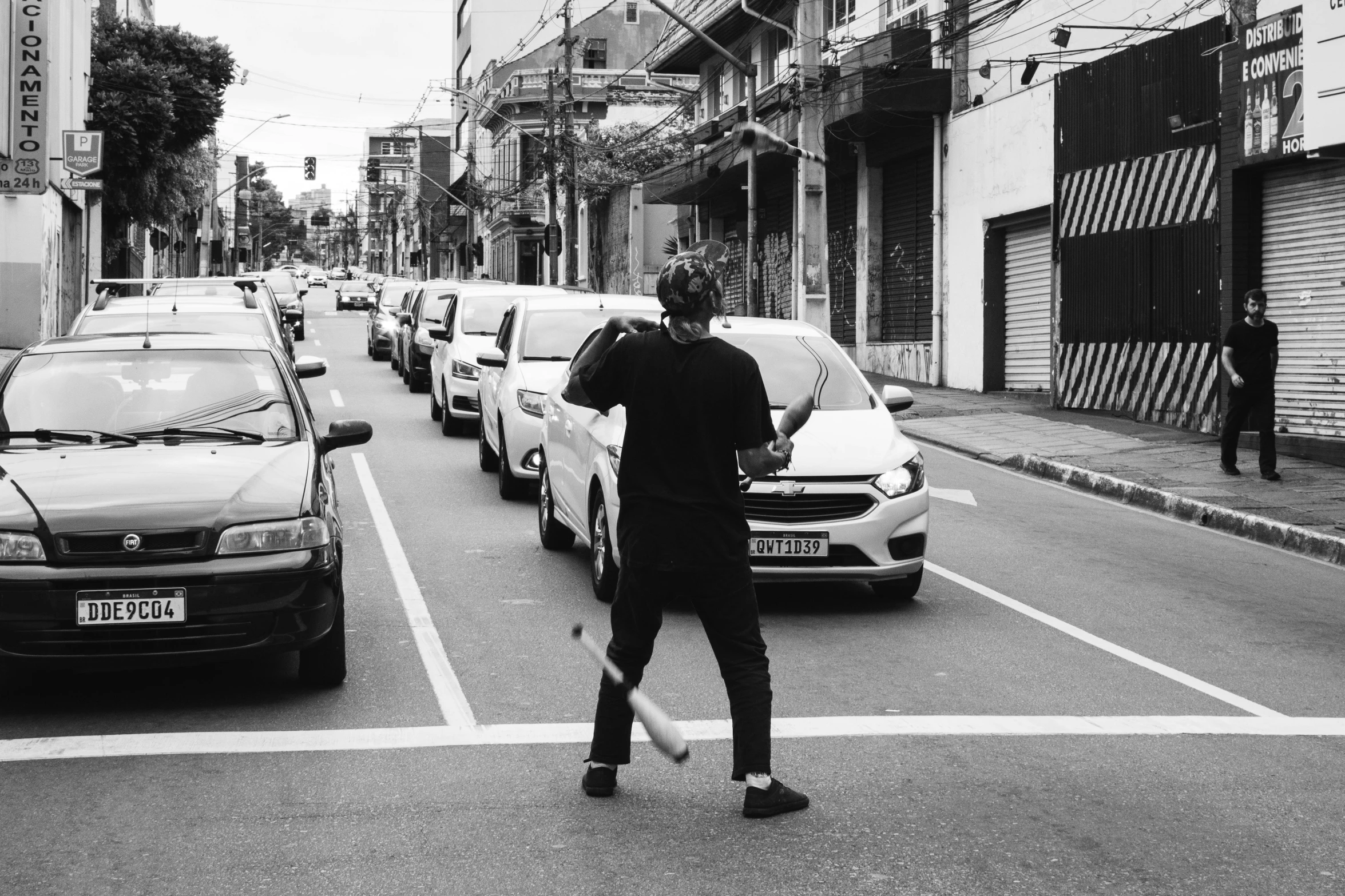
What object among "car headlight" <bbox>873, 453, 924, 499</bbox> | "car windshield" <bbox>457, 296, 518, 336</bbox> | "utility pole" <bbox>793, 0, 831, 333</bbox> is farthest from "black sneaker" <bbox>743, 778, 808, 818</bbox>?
"utility pole" <bbox>793, 0, 831, 333</bbox>

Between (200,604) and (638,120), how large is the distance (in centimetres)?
5773

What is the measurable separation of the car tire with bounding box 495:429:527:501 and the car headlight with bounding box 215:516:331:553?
6.41m

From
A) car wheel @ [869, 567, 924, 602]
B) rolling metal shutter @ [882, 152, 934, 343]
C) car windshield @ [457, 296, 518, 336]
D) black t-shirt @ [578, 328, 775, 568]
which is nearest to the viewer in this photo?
black t-shirt @ [578, 328, 775, 568]

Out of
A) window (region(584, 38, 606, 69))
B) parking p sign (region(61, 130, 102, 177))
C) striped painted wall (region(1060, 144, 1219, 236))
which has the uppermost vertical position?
window (region(584, 38, 606, 69))

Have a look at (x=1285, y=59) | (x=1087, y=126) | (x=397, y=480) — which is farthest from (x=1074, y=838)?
(x=1087, y=126)

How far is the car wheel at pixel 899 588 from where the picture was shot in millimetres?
9039

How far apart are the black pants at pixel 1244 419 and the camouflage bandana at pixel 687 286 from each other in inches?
420

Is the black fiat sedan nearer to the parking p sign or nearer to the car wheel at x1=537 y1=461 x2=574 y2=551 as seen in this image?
the car wheel at x1=537 y1=461 x2=574 y2=551

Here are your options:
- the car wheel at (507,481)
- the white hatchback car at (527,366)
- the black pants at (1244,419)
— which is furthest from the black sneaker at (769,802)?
the black pants at (1244,419)

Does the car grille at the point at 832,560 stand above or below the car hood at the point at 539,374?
below

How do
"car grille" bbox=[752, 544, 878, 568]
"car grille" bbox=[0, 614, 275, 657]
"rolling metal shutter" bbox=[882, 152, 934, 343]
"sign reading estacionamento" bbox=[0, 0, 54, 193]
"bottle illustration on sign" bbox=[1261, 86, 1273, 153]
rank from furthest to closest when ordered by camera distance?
"rolling metal shutter" bbox=[882, 152, 934, 343] → "sign reading estacionamento" bbox=[0, 0, 54, 193] → "bottle illustration on sign" bbox=[1261, 86, 1273, 153] → "car grille" bbox=[752, 544, 878, 568] → "car grille" bbox=[0, 614, 275, 657]

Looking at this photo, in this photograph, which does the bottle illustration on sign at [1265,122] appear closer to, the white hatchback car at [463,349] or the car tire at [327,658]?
the white hatchback car at [463,349]

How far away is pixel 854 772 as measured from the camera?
5668 mm

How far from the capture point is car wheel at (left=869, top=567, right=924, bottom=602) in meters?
9.04
